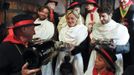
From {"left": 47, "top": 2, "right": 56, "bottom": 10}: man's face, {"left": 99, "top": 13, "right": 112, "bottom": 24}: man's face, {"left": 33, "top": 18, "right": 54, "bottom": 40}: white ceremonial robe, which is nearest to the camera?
{"left": 99, "top": 13, "right": 112, "bottom": 24}: man's face

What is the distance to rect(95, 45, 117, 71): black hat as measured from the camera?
4502 millimetres

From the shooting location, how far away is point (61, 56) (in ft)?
18.0

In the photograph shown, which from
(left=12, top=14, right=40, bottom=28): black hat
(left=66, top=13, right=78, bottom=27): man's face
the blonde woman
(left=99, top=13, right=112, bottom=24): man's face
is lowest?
the blonde woman

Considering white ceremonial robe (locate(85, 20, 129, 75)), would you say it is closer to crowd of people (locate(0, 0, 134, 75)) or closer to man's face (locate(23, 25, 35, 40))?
crowd of people (locate(0, 0, 134, 75))

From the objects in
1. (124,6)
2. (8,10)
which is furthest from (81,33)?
(8,10)

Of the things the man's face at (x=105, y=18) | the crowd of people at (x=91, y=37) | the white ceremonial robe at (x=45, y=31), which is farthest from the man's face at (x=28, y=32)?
the white ceremonial robe at (x=45, y=31)

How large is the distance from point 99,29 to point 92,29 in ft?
0.71

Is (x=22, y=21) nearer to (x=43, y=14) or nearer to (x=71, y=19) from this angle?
(x=71, y=19)

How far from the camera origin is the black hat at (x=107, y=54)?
4.50 m

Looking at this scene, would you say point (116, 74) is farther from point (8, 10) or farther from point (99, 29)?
point (8, 10)

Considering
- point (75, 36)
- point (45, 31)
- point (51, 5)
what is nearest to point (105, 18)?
point (75, 36)

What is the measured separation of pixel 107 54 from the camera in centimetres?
455

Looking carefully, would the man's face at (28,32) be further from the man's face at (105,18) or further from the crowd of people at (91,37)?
the man's face at (105,18)

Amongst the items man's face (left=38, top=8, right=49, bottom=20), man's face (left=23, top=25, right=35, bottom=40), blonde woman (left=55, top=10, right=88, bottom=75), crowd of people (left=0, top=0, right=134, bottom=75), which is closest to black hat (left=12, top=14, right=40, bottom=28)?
man's face (left=23, top=25, right=35, bottom=40)
